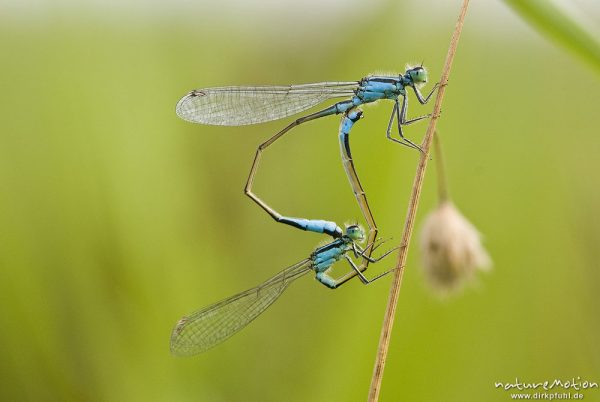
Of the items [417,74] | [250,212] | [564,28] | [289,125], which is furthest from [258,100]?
[564,28]

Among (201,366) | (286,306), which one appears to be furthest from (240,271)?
(201,366)

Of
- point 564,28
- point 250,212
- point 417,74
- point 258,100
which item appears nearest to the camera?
point 564,28

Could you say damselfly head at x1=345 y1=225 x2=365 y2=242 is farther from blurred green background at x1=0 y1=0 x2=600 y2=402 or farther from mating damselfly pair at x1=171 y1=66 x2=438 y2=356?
blurred green background at x1=0 y1=0 x2=600 y2=402

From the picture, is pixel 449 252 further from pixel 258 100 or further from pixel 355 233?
pixel 258 100

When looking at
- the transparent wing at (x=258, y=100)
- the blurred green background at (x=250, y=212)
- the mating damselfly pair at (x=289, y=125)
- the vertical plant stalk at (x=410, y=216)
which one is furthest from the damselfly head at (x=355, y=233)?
the vertical plant stalk at (x=410, y=216)

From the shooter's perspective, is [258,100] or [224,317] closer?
[224,317]

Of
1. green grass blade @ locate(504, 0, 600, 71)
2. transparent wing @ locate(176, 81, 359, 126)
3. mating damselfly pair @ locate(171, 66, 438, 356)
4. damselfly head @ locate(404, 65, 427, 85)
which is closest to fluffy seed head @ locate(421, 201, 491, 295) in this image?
mating damselfly pair @ locate(171, 66, 438, 356)

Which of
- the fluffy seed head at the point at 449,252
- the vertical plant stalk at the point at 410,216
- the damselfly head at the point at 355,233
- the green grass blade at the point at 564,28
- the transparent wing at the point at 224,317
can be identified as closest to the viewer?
the green grass blade at the point at 564,28

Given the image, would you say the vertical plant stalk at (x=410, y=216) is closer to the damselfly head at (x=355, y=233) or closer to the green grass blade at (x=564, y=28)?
the green grass blade at (x=564, y=28)
